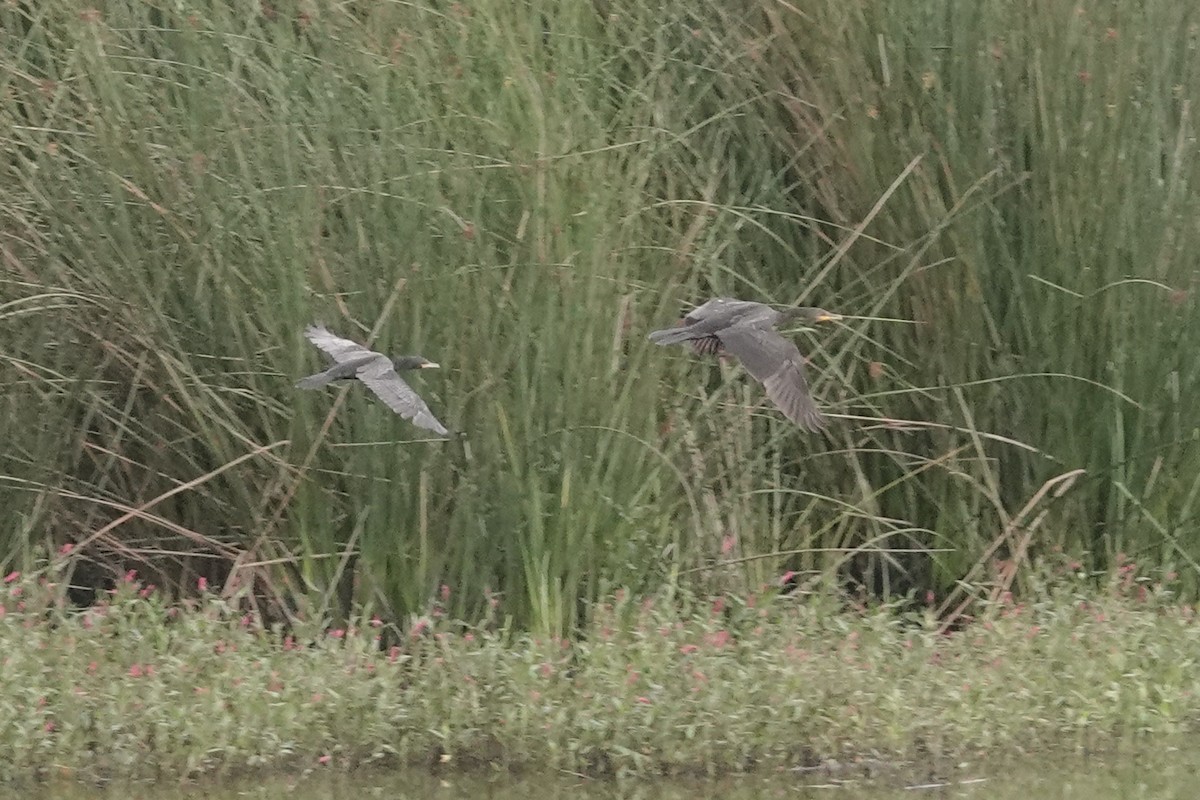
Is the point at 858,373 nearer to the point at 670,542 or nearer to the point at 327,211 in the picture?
the point at 670,542

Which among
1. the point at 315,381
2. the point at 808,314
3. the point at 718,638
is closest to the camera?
the point at 315,381

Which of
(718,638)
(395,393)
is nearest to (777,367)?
(718,638)

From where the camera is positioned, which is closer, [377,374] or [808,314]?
[377,374]

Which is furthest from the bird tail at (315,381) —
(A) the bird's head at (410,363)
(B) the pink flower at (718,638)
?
(B) the pink flower at (718,638)

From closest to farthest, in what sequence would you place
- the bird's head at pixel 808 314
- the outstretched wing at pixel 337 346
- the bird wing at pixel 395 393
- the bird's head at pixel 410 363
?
the bird wing at pixel 395 393 < the outstretched wing at pixel 337 346 < the bird's head at pixel 410 363 < the bird's head at pixel 808 314

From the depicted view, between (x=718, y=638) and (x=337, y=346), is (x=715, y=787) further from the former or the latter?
(x=337, y=346)

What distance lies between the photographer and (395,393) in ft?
15.8

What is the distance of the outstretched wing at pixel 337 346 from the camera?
500 centimetres

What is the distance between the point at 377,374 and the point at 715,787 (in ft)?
3.90

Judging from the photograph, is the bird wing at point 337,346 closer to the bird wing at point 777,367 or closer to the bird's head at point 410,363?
the bird's head at point 410,363

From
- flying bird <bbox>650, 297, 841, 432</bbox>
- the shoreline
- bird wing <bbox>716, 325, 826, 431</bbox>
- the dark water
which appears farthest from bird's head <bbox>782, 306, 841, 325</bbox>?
the dark water

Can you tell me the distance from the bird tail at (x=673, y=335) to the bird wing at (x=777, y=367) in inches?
3.2

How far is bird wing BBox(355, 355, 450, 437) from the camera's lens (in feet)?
15.3

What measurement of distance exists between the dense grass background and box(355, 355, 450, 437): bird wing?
1.58 feet
